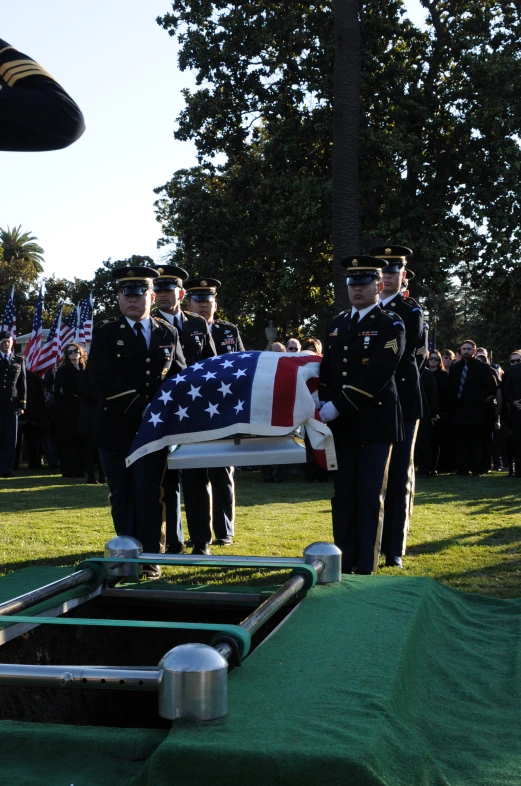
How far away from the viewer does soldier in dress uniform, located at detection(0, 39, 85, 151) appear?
1.85 meters

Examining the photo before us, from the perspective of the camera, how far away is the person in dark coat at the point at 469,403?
1541 cm

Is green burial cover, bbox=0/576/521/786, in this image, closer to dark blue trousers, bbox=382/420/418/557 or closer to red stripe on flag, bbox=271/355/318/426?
red stripe on flag, bbox=271/355/318/426

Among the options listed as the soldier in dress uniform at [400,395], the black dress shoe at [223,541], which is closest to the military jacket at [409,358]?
the soldier in dress uniform at [400,395]

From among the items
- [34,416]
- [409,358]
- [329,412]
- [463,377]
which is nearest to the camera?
[329,412]

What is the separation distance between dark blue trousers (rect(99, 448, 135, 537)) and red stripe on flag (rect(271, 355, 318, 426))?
6.16ft

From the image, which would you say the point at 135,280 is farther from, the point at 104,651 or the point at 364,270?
the point at 104,651

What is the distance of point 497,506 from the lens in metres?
10.9

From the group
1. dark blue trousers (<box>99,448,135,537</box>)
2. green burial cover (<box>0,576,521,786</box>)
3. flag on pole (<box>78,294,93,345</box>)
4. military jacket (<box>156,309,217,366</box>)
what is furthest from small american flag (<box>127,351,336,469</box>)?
flag on pole (<box>78,294,93,345</box>)

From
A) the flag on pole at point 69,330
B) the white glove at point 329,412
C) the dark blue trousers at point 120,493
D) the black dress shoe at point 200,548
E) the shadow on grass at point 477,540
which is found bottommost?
the shadow on grass at point 477,540

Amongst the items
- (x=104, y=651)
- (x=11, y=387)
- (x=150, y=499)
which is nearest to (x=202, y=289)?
(x=150, y=499)

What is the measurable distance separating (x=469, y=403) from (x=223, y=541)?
852 centimetres

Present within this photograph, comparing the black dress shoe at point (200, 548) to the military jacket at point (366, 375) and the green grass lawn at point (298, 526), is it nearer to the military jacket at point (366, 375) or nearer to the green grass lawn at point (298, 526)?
the green grass lawn at point (298, 526)

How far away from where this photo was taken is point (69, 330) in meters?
20.1

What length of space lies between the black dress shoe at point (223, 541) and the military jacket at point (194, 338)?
1597mm
